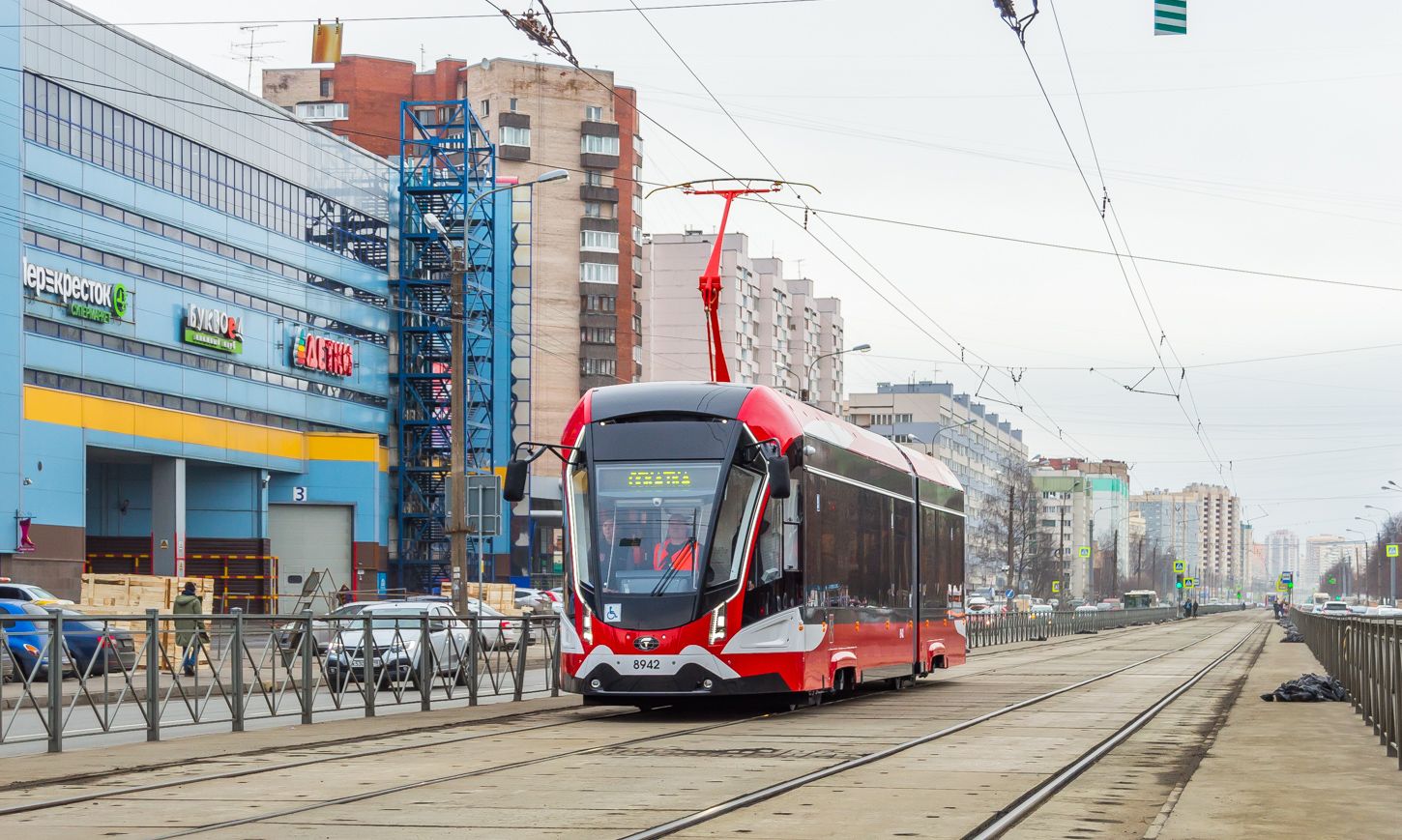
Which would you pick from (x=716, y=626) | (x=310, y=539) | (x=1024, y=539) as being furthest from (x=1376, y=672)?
(x=1024, y=539)

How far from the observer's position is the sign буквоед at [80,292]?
48.3m

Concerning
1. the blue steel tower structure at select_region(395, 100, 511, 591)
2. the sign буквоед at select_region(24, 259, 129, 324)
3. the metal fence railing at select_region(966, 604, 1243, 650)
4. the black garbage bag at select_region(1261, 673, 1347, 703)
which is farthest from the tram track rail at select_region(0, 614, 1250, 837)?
the blue steel tower structure at select_region(395, 100, 511, 591)

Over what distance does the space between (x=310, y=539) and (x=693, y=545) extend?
5009 centimetres

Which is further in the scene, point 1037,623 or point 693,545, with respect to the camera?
point 1037,623

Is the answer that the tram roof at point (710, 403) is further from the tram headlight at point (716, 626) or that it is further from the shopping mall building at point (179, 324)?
the shopping mall building at point (179, 324)

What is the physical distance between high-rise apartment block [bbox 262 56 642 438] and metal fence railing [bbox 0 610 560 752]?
259 feet

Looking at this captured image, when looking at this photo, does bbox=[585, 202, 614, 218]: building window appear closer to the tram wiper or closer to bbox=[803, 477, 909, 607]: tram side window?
bbox=[803, 477, 909, 607]: tram side window

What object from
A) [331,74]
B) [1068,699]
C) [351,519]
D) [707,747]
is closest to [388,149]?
[331,74]

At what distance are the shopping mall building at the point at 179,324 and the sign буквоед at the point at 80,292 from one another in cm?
7

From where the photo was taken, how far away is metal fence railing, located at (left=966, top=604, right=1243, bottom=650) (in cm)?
5322

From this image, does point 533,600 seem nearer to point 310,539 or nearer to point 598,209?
point 310,539

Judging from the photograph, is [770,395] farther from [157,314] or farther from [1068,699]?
[157,314]

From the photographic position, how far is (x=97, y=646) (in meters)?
15.6

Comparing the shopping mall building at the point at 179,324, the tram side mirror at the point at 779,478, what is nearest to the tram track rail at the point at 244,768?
the tram side mirror at the point at 779,478
